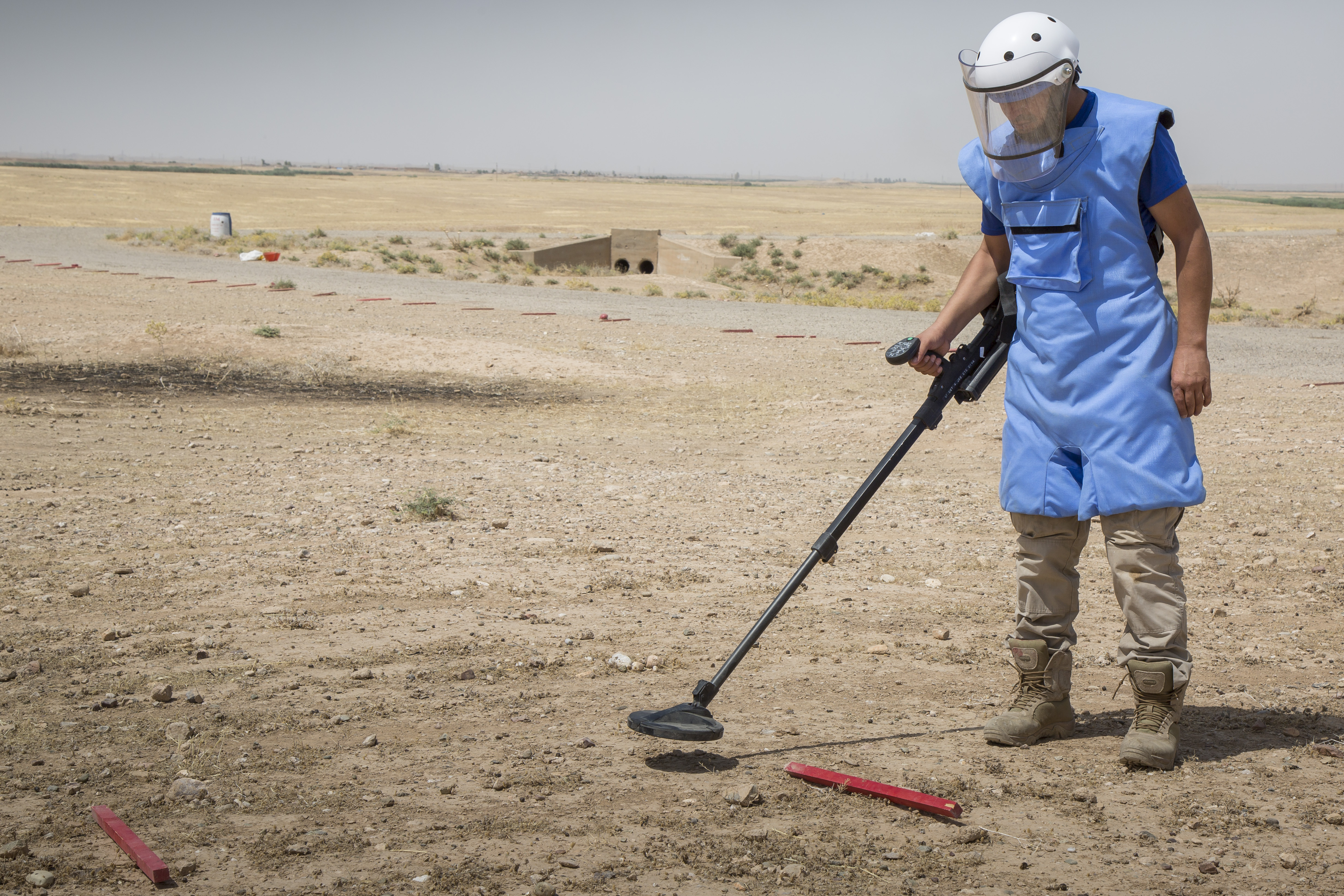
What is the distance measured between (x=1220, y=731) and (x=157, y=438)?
744 cm

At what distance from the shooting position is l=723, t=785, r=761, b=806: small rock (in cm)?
312

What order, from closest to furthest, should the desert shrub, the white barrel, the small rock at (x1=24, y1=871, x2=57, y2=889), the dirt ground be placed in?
the small rock at (x1=24, y1=871, x2=57, y2=889) → the dirt ground → the desert shrub → the white barrel

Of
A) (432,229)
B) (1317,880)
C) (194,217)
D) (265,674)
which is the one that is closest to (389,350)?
(265,674)

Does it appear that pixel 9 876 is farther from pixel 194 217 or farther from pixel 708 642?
pixel 194 217

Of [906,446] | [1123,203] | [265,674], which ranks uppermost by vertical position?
[1123,203]

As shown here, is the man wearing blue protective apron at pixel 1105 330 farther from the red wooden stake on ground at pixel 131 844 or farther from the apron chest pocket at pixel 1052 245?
the red wooden stake on ground at pixel 131 844

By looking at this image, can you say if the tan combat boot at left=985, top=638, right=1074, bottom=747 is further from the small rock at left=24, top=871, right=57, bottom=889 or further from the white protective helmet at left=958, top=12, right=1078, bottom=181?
the small rock at left=24, top=871, right=57, bottom=889

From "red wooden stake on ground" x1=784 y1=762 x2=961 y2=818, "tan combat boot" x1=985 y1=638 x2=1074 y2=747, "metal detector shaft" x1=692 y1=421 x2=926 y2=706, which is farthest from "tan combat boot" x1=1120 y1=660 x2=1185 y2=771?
"metal detector shaft" x1=692 y1=421 x2=926 y2=706

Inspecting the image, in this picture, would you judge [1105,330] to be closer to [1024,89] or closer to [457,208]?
[1024,89]

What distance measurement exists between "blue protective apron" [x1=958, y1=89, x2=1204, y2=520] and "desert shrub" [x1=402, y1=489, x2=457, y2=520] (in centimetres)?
377

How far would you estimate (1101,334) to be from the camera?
10.6 feet

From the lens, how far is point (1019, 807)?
3.11 meters

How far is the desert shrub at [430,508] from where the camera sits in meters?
6.27

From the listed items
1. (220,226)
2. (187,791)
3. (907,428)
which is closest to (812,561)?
(907,428)
